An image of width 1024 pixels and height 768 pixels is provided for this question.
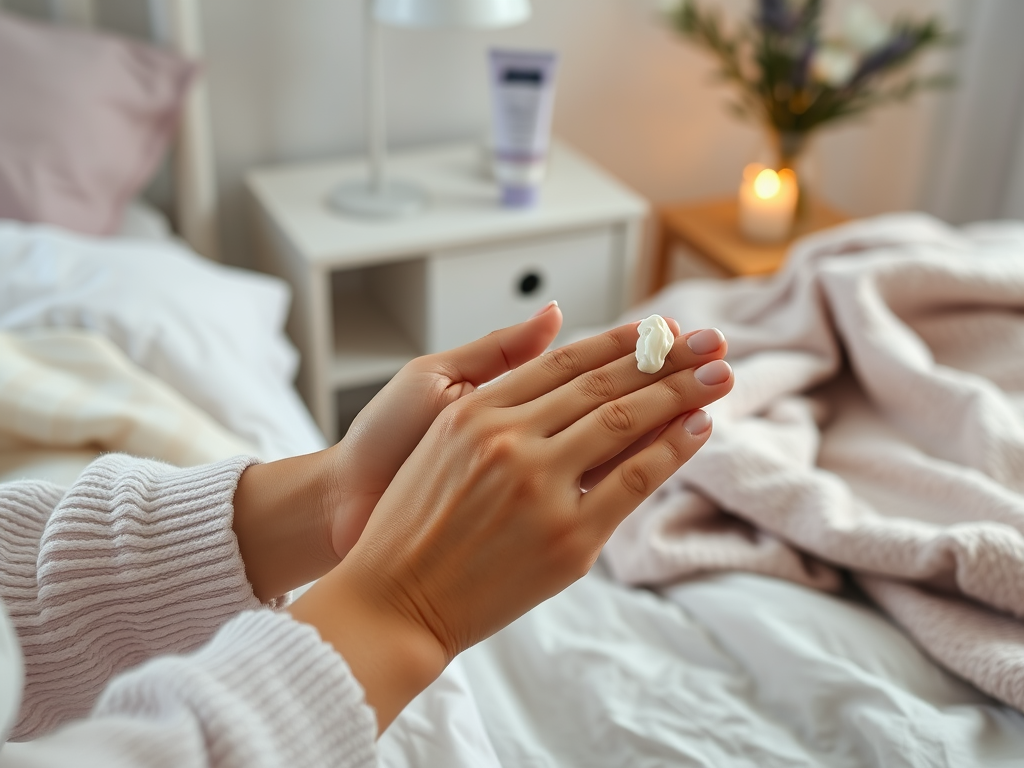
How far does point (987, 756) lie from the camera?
0.71 m

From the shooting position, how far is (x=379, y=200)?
153 cm

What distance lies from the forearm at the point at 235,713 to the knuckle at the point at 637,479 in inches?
7.6

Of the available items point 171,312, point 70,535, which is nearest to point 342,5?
point 171,312

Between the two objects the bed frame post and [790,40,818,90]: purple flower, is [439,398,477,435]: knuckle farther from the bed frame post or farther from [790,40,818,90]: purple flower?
[790,40,818,90]: purple flower

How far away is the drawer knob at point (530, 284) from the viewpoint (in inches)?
63.3

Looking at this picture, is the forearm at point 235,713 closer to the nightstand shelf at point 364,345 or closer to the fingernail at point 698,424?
the fingernail at point 698,424

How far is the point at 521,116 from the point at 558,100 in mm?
404

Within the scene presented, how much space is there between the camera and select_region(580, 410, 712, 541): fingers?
0.58 meters

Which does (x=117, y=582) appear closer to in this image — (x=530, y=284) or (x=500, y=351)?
(x=500, y=351)

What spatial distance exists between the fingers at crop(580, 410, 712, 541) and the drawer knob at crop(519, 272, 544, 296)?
101 cm

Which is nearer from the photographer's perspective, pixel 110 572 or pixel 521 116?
pixel 110 572

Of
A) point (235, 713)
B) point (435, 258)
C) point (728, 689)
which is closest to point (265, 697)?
point (235, 713)

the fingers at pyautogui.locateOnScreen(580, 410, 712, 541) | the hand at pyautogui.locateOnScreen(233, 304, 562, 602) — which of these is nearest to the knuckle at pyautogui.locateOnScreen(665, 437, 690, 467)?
the fingers at pyautogui.locateOnScreen(580, 410, 712, 541)

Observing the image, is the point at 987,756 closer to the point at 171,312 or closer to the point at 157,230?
the point at 171,312
